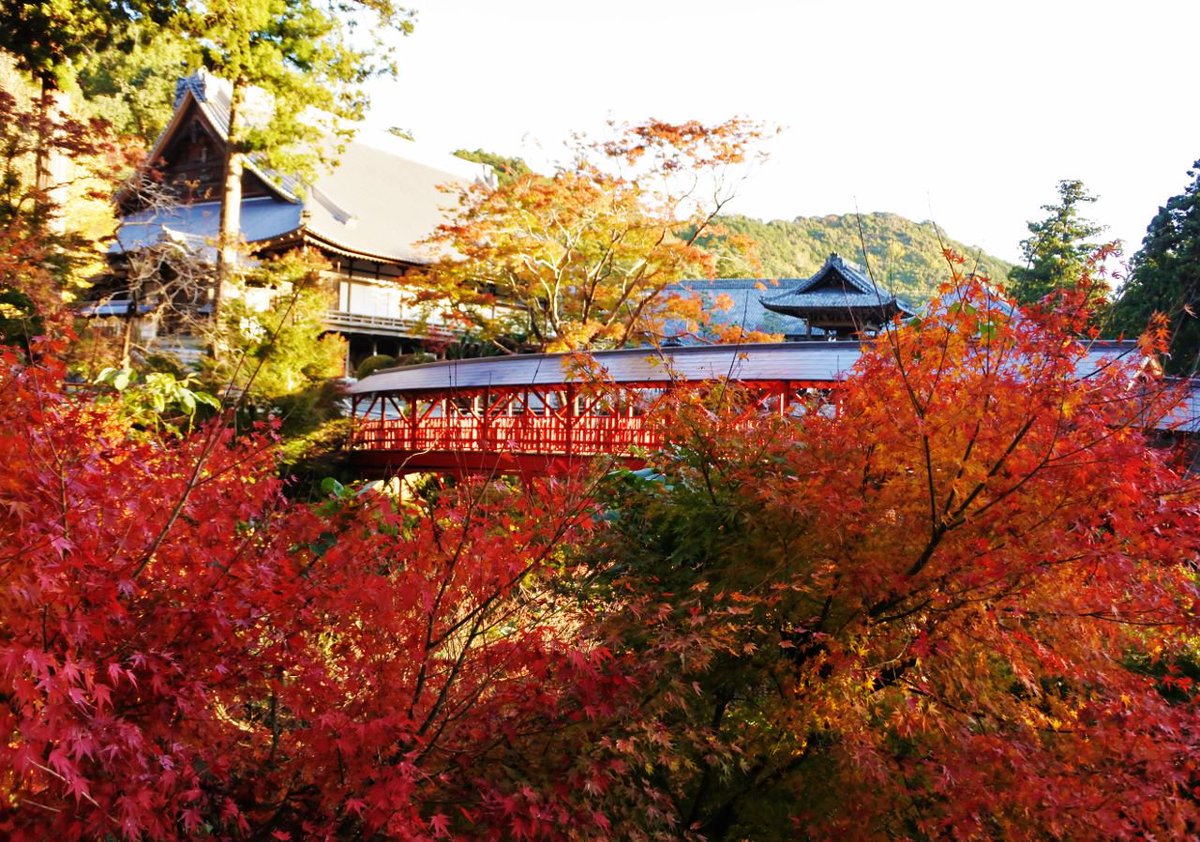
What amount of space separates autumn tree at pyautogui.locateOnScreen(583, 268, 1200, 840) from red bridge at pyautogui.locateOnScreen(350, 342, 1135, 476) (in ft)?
16.4

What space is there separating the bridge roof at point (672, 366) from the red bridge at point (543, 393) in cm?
1

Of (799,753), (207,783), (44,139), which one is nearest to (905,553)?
(799,753)

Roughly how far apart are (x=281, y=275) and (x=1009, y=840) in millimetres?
15450

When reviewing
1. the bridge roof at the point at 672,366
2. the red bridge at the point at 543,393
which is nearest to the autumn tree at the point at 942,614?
the red bridge at the point at 543,393

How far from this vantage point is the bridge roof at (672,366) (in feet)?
35.6

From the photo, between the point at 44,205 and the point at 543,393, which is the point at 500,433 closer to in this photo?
the point at 543,393

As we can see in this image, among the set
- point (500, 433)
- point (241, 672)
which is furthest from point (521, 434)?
point (241, 672)

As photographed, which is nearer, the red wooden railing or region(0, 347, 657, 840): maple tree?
region(0, 347, 657, 840): maple tree

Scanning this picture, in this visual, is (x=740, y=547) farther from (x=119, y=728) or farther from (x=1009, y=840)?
(x=119, y=728)

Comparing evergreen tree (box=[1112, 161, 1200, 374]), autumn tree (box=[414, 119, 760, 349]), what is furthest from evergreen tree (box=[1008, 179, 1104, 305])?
autumn tree (box=[414, 119, 760, 349])

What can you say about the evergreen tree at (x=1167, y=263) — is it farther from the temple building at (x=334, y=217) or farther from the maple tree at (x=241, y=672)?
the maple tree at (x=241, y=672)

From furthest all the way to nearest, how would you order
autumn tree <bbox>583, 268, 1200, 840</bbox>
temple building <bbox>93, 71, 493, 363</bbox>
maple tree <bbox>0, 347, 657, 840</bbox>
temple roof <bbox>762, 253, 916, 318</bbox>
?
temple roof <bbox>762, 253, 916, 318</bbox> → temple building <bbox>93, 71, 493, 363</bbox> → autumn tree <bbox>583, 268, 1200, 840</bbox> → maple tree <bbox>0, 347, 657, 840</bbox>

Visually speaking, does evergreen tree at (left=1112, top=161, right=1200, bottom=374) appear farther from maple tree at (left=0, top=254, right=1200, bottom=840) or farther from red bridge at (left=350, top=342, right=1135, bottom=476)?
maple tree at (left=0, top=254, right=1200, bottom=840)

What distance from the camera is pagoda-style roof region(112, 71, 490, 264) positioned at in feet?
76.7
